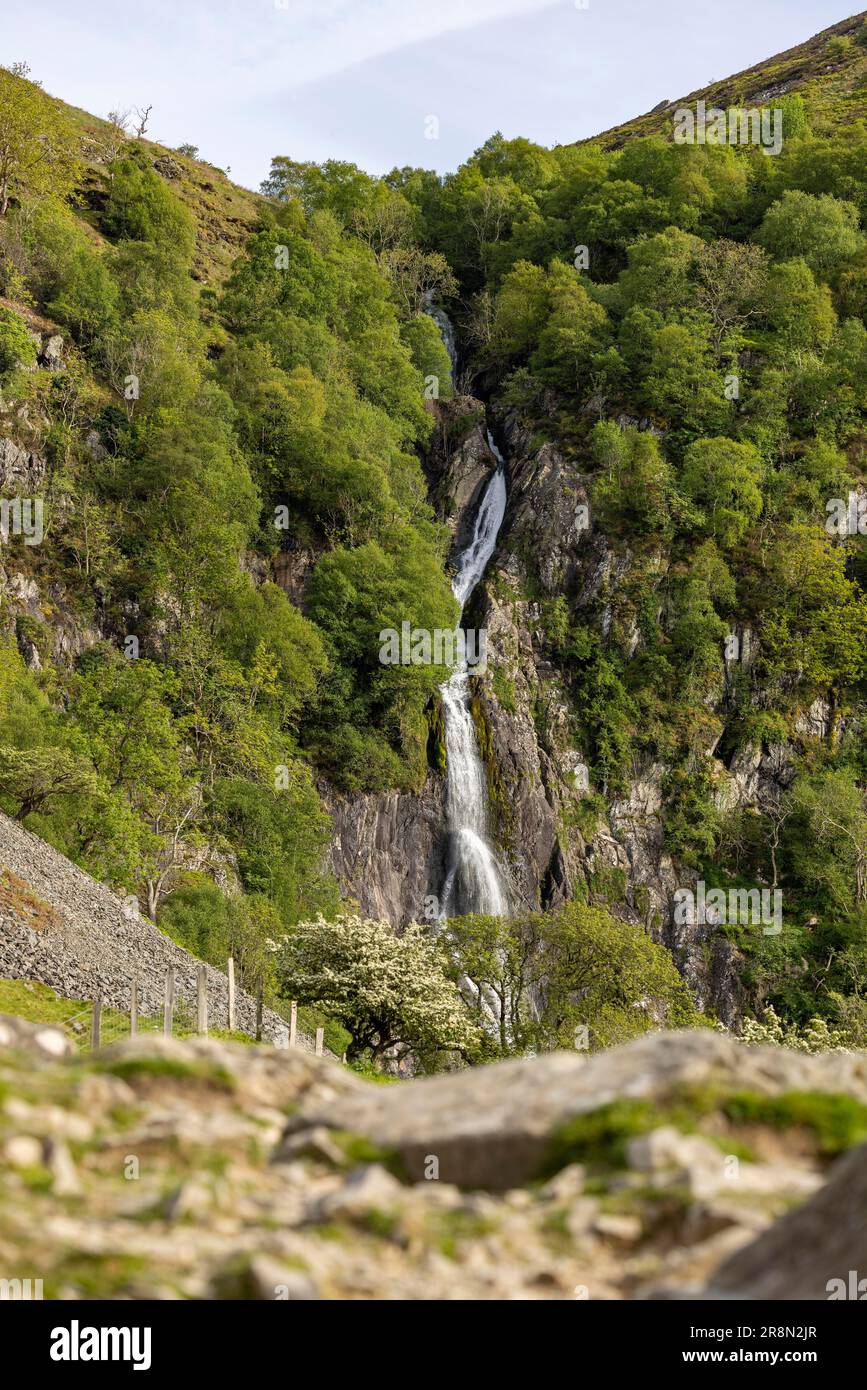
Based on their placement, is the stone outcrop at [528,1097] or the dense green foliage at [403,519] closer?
the stone outcrop at [528,1097]

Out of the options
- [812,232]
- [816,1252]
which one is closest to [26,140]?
[812,232]

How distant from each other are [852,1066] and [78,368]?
68.5 metres

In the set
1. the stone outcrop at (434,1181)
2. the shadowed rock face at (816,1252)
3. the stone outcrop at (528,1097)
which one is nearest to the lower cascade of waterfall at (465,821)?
the stone outcrop at (528,1097)

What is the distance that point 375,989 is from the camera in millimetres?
41062

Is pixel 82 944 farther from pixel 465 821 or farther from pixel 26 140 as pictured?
pixel 26 140

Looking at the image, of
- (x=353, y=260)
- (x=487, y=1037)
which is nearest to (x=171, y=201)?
(x=353, y=260)

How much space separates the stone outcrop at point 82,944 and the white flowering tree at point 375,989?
2.39 m

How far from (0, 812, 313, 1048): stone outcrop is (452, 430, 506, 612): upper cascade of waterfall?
4261cm

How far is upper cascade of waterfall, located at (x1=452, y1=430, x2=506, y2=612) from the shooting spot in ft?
272

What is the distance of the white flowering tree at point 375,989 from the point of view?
40938 mm

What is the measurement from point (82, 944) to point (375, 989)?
9.72 metres

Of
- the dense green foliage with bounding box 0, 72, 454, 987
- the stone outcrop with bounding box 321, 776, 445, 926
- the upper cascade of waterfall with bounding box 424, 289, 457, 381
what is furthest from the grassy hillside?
the stone outcrop with bounding box 321, 776, 445, 926

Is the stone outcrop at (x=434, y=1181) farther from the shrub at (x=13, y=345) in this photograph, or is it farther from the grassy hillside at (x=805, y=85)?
the grassy hillside at (x=805, y=85)

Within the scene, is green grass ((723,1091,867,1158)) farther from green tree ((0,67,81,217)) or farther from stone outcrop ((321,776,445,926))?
green tree ((0,67,81,217))
